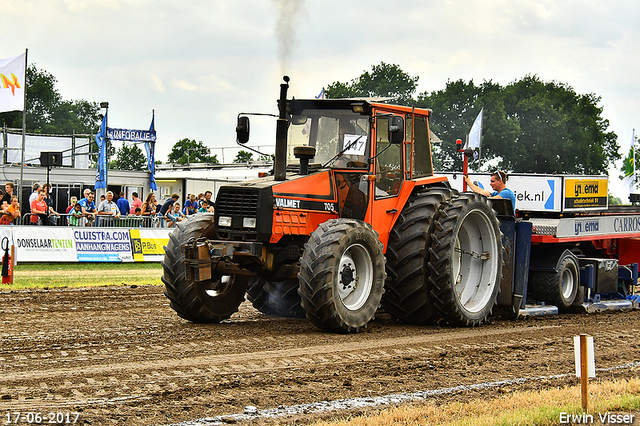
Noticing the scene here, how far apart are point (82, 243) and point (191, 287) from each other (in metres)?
11.9

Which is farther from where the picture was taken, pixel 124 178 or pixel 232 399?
pixel 124 178

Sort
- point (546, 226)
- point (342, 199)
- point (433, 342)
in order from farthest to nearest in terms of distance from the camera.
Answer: point (546, 226)
point (342, 199)
point (433, 342)

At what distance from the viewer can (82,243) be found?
66.6ft

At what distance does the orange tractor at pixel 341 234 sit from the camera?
8.93 m

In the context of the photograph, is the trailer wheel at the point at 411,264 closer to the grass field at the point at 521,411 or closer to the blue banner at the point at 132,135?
the grass field at the point at 521,411

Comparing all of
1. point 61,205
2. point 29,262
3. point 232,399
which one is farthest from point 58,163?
point 232,399

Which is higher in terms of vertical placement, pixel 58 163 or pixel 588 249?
pixel 58 163

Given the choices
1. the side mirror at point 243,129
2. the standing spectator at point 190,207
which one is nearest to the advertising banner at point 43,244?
the standing spectator at point 190,207

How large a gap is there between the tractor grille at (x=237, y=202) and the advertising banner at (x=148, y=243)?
1284 centimetres

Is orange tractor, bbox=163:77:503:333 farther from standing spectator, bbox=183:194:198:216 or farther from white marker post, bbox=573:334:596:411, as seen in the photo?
standing spectator, bbox=183:194:198:216

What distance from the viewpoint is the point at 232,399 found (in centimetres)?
588

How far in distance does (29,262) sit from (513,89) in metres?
68.5

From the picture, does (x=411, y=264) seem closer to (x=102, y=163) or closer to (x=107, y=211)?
(x=107, y=211)

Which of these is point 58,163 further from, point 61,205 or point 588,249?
point 588,249
